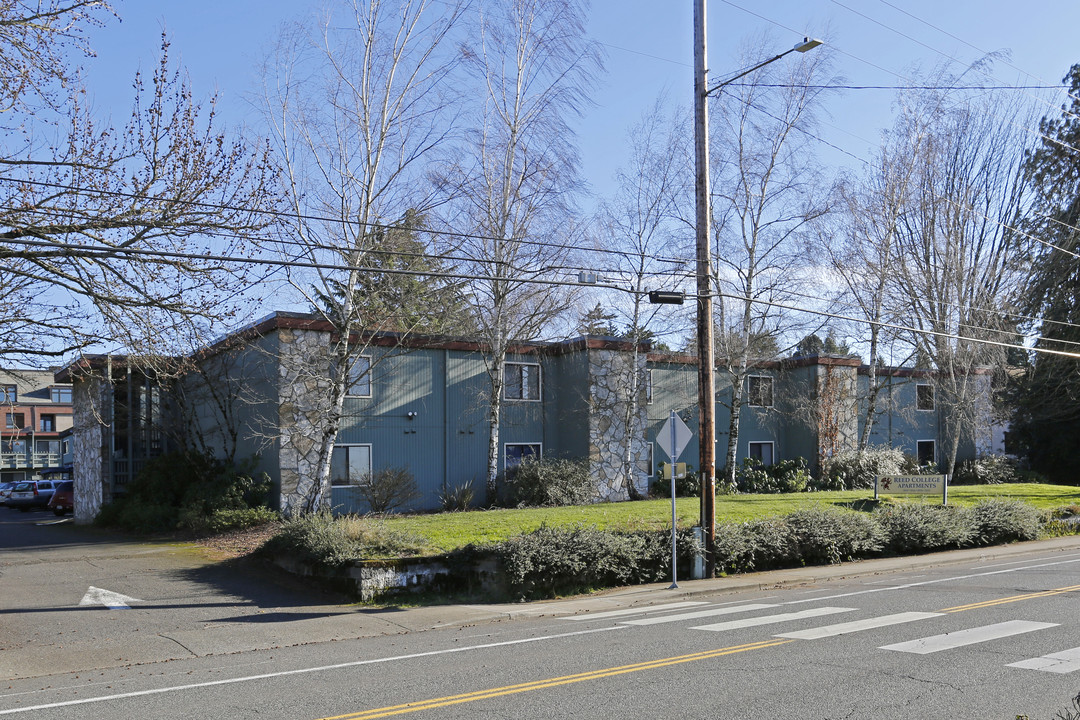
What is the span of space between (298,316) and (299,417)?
274 centimetres

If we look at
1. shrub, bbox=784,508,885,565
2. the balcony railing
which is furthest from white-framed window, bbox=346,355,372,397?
the balcony railing

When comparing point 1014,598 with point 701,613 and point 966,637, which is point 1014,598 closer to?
point 966,637

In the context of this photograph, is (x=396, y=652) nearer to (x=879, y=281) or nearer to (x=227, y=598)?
(x=227, y=598)

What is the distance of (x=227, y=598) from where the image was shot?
1441cm

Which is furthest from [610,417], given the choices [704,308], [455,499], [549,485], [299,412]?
[704,308]

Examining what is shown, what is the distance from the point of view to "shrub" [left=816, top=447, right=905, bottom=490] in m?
33.8

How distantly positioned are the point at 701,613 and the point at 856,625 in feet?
8.04

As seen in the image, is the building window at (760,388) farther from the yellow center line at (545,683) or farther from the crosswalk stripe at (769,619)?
the yellow center line at (545,683)

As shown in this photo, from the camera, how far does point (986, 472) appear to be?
124 feet

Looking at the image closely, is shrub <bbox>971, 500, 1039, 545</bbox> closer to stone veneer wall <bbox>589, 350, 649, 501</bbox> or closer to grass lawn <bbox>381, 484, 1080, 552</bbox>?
grass lawn <bbox>381, 484, 1080, 552</bbox>

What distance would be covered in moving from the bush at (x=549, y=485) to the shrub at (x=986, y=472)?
775 inches

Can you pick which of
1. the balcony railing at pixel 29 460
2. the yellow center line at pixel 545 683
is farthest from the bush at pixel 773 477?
the balcony railing at pixel 29 460

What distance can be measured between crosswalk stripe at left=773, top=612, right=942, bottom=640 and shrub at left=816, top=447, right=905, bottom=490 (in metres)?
23.3

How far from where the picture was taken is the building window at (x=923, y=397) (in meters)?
39.7
